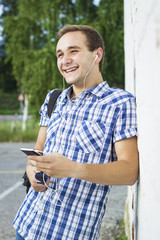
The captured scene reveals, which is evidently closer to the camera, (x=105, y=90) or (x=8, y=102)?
(x=105, y=90)

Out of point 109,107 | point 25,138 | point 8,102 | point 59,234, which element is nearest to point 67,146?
point 109,107

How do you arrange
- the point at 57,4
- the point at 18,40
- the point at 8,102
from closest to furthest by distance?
the point at 57,4 < the point at 18,40 < the point at 8,102

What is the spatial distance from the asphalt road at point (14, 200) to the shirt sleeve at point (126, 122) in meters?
2.39

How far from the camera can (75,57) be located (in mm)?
1825

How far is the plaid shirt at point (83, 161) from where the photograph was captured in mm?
1635

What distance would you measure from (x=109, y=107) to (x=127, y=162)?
30 centimetres

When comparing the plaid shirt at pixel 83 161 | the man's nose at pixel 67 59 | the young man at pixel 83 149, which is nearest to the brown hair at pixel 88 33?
the young man at pixel 83 149

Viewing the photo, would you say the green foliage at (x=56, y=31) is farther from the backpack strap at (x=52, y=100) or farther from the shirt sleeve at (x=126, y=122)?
the shirt sleeve at (x=126, y=122)

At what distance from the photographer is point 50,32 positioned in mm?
13922

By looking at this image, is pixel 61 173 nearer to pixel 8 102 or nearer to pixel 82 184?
pixel 82 184

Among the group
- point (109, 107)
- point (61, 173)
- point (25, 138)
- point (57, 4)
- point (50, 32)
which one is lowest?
point (25, 138)

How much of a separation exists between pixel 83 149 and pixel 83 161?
0.18 feet

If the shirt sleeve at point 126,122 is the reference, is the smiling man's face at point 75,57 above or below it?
above

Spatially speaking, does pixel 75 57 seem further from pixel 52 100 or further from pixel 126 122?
pixel 126 122
